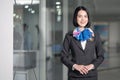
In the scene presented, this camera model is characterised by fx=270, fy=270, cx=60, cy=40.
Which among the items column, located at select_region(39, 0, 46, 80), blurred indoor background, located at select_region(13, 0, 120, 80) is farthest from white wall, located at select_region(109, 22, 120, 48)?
column, located at select_region(39, 0, 46, 80)

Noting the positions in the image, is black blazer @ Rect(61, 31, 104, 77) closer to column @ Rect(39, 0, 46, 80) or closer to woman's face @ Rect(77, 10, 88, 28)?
woman's face @ Rect(77, 10, 88, 28)

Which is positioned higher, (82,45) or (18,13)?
(18,13)

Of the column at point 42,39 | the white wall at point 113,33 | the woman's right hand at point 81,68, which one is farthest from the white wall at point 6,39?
the woman's right hand at point 81,68

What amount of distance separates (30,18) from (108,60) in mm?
1512

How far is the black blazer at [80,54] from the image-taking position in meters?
2.54

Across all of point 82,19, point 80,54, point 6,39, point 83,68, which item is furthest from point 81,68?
point 6,39

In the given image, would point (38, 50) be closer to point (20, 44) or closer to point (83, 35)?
point (20, 44)

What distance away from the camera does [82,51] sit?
2.55 m

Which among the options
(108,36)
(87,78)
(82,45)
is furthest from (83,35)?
(108,36)

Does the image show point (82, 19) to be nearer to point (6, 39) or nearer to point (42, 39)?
point (6, 39)

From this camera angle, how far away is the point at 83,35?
8.39ft

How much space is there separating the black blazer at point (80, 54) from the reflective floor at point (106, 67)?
2.01 meters

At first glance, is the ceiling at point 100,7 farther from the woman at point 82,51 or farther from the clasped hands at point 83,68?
the clasped hands at point 83,68

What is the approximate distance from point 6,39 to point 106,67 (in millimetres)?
1728
